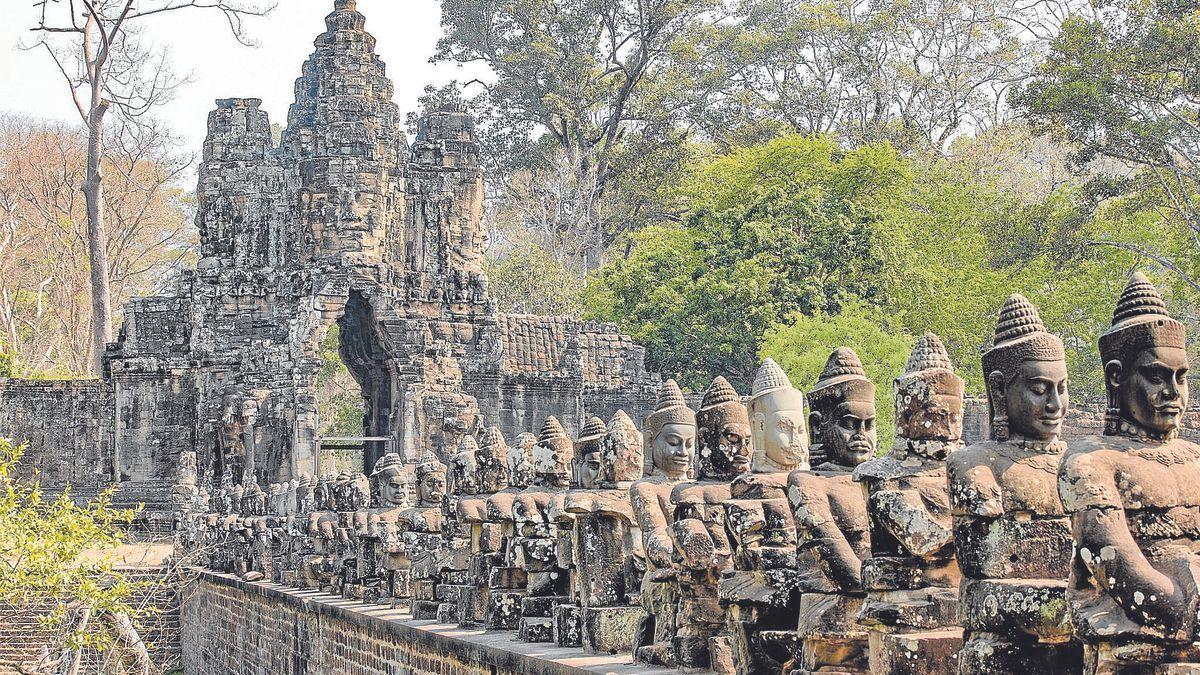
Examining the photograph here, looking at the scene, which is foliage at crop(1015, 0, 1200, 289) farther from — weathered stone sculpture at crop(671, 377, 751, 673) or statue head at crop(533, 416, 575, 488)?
weathered stone sculpture at crop(671, 377, 751, 673)

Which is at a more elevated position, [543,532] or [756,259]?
[756,259]

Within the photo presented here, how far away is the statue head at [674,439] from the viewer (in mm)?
9445

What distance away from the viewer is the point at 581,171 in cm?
4934

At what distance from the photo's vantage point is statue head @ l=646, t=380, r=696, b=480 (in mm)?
9445

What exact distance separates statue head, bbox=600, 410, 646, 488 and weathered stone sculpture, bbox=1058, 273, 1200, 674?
494 cm

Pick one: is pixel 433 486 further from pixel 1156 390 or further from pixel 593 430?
pixel 1156 390

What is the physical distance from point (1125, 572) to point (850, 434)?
103 inches

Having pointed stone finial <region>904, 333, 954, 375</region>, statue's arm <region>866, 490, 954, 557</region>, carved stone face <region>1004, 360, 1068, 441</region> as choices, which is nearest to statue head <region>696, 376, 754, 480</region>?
pointed stone finial <region>904, 333, 954, 375</region>

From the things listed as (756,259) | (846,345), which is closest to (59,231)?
→ (756,259)

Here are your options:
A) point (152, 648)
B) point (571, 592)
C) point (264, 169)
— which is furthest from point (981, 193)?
point (571, 592)

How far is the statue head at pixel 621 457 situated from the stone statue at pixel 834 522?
2.61 metres

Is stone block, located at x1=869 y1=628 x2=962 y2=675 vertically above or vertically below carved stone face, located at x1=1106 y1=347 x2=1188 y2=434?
below

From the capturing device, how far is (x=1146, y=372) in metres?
5.25

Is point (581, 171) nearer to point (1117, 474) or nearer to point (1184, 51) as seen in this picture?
point (1184, 51)
